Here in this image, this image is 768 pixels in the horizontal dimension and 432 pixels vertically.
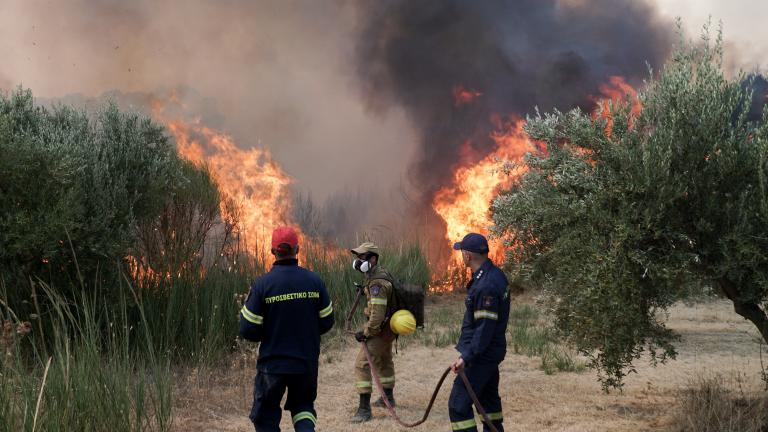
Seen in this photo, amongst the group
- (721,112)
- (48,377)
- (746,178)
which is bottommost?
(48,377)

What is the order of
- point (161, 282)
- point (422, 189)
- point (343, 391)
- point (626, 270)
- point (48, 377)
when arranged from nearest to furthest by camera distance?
point (48, 377), point (626, 270), point (343, 391), point (161, 282), point (422, 189)

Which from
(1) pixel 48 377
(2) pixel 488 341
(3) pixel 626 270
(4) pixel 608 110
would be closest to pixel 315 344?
(2) pixel 488 341

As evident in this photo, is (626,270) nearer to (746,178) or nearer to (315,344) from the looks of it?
(746,178)

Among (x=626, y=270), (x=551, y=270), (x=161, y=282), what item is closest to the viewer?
(x=626, y=270)

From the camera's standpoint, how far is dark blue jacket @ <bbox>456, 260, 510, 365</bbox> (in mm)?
5512

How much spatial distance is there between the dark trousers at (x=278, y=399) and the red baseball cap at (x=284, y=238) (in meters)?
1.00

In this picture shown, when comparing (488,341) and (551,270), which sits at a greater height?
(551,270)

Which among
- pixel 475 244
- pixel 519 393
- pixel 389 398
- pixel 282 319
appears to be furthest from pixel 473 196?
pixel 282 319

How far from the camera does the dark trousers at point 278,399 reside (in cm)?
542

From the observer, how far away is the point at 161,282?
435 inches

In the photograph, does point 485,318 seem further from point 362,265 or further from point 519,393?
point 519,393

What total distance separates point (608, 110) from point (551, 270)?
1763 mm

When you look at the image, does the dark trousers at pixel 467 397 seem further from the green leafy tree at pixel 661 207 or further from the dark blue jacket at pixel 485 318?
the green leafy tree at pixel 661 207

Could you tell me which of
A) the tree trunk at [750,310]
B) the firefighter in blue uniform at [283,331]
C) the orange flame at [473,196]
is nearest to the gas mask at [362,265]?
the firefighter in blue uniform at [283,331]
